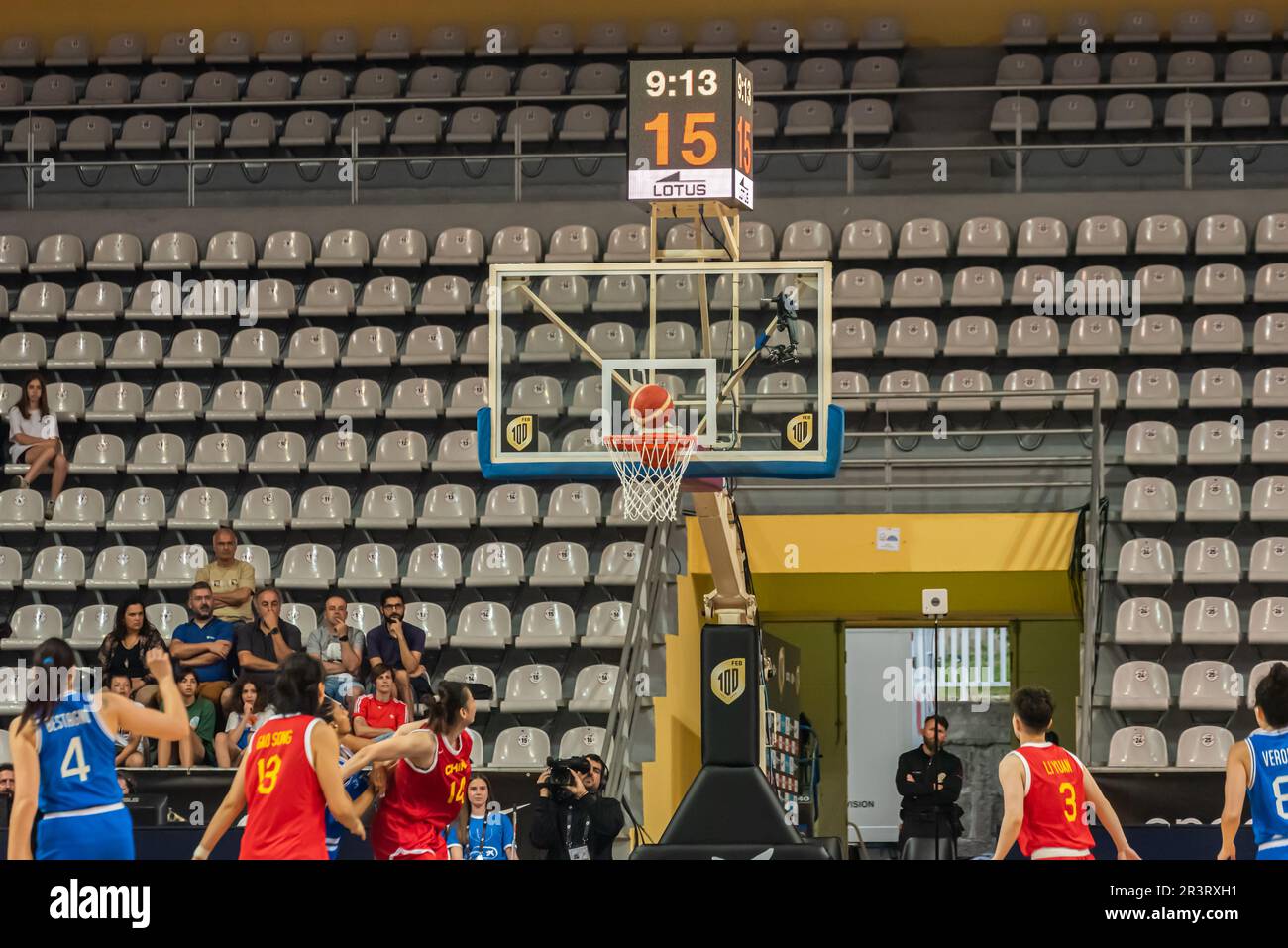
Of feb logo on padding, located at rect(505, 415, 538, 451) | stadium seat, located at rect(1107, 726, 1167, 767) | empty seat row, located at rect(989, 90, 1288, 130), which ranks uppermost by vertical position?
empty seat row, located at rect(989, 90, 1288, 130)

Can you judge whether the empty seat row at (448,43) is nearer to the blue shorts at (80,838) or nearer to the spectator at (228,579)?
the spectator at (228,579)

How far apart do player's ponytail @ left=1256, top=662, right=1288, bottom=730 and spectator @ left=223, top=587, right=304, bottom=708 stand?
6.15m

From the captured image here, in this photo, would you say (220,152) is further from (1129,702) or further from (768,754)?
(1129,702)

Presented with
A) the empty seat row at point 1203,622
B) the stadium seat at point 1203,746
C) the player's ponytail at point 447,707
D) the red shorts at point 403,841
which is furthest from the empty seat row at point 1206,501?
the red shorts at point 403,841

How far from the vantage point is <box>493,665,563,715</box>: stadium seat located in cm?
1213

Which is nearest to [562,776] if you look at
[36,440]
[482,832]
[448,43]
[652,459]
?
[482,832]

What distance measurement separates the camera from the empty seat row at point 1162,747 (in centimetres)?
1177

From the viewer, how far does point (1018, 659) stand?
16.2m

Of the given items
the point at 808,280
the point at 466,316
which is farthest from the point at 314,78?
the point at 808,280

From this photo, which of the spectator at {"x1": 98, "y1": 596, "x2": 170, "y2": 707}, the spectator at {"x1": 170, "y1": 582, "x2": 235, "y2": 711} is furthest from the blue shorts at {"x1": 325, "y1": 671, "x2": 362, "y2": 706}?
the spectator at {"x1": 98, "y1": 596, "x2": 170, "y2": 707}

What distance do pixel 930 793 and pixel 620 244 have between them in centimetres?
533

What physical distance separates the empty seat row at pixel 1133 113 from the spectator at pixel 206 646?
8094 millimetres

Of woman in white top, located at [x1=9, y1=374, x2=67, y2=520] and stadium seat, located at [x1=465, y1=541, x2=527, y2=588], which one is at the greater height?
woman in white top, located at [x1=9, y1=374, x2=67, y2=520]

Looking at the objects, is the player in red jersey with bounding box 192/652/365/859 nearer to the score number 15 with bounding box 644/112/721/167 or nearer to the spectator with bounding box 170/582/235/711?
the score number 15 with bounding box 644/112/721/167
